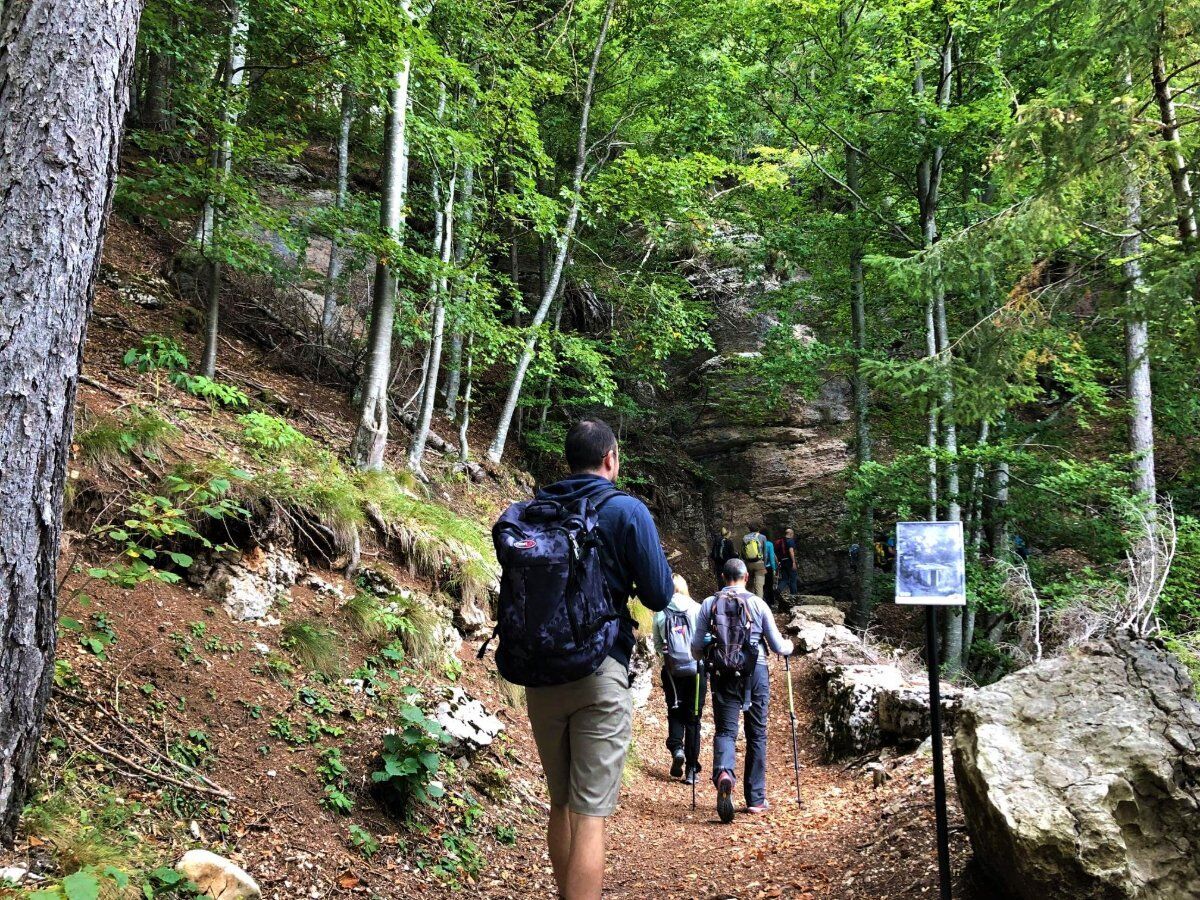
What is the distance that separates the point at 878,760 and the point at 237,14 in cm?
1003

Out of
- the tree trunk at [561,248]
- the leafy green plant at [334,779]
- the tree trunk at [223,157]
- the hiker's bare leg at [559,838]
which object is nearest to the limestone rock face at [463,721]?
the leafy green plant at [334,779]

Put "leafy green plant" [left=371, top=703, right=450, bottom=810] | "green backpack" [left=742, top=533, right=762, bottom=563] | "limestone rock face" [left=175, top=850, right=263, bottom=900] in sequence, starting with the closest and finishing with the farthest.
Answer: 1. "limestone rock face" [left=175, top=850, right=263, bottom=900]
2. "leafy green plant" [left=371, top=703, right=450, bottom=810]
3. "green backpack" [left=742, top=533, right=762, bottom=563]

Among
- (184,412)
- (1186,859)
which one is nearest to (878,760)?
(1186,859)

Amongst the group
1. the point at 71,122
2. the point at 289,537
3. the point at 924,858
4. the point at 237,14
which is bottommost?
the point at 924,858

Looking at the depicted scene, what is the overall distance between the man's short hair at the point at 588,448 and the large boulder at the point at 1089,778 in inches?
87.8

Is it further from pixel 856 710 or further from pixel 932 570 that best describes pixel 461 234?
pixel 932 570

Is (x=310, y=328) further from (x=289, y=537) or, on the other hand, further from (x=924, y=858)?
(x=924, y=858)

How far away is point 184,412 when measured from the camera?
21.0 ft

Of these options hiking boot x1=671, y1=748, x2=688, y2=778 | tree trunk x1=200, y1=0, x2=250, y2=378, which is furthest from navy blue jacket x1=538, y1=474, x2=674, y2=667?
tree trunk x1=200, y1=0, x2=250, y2=378

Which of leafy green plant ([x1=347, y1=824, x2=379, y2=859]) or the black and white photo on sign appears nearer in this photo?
leafy green plant ([x1=347, y1=824, x2=379, y2=859])

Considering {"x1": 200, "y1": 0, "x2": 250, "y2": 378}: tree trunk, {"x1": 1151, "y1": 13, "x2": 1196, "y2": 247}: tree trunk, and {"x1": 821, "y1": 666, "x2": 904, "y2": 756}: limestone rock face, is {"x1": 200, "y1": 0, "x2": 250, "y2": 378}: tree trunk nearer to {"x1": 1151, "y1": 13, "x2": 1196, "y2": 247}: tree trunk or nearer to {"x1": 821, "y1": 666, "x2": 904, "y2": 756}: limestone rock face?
{"x1": 821, "y1": 666, "x2": 904, "y2": 756}: limestone rock face

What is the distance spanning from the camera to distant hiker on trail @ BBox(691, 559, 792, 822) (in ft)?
19.4

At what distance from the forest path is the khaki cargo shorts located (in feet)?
5.55

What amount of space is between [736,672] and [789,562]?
12.2 meters
